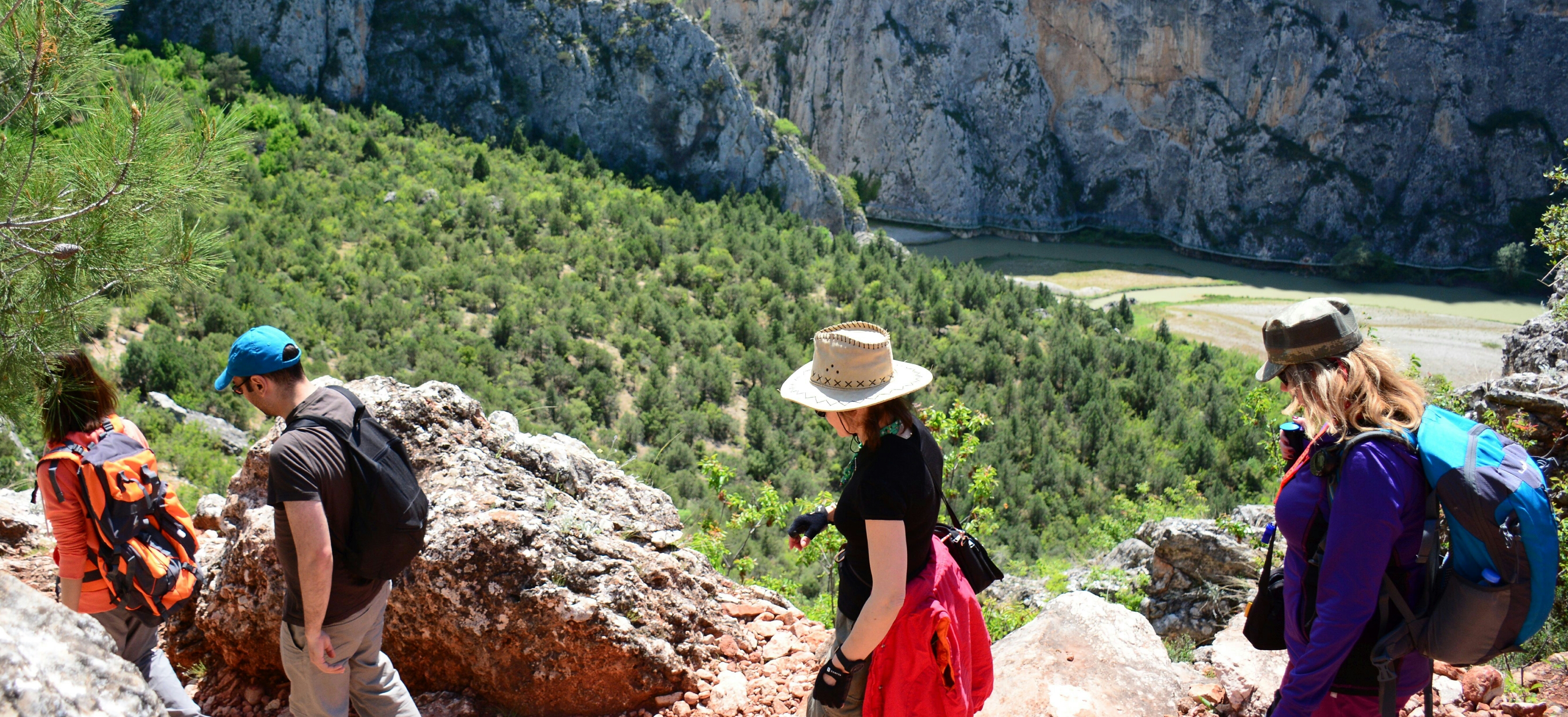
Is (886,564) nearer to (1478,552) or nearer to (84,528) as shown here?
(1478,552)

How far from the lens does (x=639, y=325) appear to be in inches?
663

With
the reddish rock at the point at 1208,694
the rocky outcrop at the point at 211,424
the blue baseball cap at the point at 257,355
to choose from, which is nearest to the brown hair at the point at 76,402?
the blue baseball cap at the point at 257,355

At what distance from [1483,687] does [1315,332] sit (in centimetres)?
185

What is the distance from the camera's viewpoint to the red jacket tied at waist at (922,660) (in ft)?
5.76

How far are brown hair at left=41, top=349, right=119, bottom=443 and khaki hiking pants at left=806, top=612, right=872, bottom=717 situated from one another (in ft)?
6.72

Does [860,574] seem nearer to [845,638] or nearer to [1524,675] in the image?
[845,638]

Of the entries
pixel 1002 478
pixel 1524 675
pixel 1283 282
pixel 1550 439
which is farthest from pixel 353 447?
pixel 1283 282

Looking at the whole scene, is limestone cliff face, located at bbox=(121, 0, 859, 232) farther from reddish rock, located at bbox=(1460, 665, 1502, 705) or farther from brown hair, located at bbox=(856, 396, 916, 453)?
reddish rock, located at bbox=(1460, 665, 1502, 705)

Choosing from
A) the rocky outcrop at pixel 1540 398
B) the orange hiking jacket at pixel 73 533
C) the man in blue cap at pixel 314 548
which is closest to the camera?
the man in blue cap at pixel 314 548

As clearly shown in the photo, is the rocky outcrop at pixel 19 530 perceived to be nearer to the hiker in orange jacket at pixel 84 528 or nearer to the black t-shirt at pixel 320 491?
the hiker in orange jacket at pixel 84 528

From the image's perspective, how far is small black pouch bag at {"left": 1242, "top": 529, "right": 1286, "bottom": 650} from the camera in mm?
1932

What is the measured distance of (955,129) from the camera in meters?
49.9

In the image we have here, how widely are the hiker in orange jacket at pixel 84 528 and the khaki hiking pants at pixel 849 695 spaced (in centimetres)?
162

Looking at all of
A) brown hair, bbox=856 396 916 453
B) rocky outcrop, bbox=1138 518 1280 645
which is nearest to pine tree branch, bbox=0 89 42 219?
brown hair, bbox=856 396 916 453
